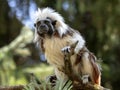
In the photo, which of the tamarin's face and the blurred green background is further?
the blurred green background

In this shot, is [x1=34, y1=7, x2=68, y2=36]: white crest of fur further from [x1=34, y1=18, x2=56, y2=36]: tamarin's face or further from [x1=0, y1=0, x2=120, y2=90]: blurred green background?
[x1=0, y1=0, x2=120, y2=90]: blurred green background

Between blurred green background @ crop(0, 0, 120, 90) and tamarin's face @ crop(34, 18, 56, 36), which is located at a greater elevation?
tamarin's face @ crop(34, 18, 56, 36)

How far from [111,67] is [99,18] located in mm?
1576

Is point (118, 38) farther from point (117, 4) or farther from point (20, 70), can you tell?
point (20, 70)

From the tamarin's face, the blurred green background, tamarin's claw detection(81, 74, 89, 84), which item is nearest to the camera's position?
tamarin's claw detection(81, 74, 89, 84)

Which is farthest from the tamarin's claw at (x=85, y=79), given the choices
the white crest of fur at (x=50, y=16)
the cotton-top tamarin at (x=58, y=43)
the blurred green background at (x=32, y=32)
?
the blurred green background at (x=32, y=32)

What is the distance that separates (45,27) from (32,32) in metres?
3.61

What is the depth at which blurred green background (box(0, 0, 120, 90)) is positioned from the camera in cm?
714

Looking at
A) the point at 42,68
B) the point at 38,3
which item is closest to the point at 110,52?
the point at 42,68

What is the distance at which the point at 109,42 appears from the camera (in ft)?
28.2

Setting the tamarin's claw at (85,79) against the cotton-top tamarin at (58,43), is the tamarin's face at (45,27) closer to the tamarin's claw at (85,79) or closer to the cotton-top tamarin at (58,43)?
the cotton-top tamarin at (58,43)

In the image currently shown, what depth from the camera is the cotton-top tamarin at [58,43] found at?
3871 mm

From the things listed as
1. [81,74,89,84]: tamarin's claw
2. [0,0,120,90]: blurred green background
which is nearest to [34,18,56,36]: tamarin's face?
[81,74,89,84]: tamarin's claw

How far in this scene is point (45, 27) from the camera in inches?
153
